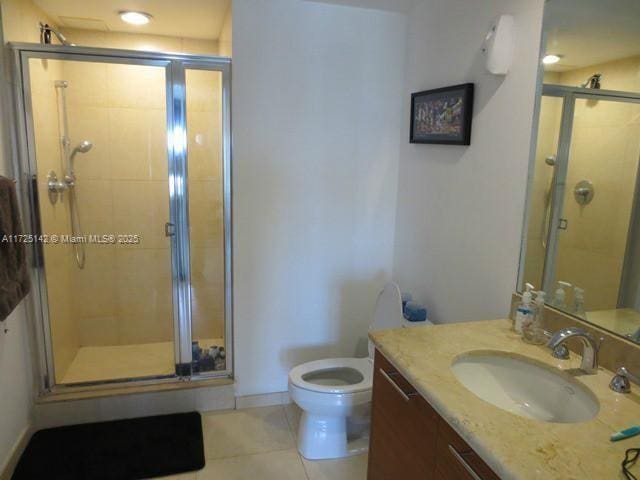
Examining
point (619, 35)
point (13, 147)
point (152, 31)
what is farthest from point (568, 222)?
point (152, 31)

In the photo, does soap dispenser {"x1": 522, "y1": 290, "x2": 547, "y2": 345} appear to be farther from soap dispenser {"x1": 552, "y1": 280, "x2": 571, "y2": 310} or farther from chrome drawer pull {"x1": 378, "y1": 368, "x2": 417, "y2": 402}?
chrome drawer pull {"x1": 378, "y1": 368, "x2": 417, "y2": 402}

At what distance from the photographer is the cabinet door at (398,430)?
1.26m

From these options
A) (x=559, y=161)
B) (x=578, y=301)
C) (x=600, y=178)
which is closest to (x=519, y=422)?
(x=578, y=301)

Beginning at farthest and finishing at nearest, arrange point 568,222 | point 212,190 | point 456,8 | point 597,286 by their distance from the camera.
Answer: point 212,190 → point 456,8 → point 568,222 → point 597,286

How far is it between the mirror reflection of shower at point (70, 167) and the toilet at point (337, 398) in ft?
5.49

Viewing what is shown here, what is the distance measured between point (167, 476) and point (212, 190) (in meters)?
1.51

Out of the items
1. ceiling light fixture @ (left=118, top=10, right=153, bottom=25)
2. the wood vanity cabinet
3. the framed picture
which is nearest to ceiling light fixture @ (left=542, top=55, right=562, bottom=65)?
the framed picture

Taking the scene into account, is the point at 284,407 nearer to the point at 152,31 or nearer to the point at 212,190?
the point at 212,190

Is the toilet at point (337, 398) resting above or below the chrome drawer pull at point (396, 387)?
below

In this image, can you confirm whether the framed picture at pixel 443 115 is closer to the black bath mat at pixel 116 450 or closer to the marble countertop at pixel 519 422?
the marble countertop at pixel 519 422

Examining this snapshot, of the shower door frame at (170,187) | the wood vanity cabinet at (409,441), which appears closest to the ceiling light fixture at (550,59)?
the wood vanity cabinet at (409,441)

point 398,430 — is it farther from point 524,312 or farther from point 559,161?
point 559,161

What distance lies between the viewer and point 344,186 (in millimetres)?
2691

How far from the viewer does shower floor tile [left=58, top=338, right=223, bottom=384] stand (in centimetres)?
269
